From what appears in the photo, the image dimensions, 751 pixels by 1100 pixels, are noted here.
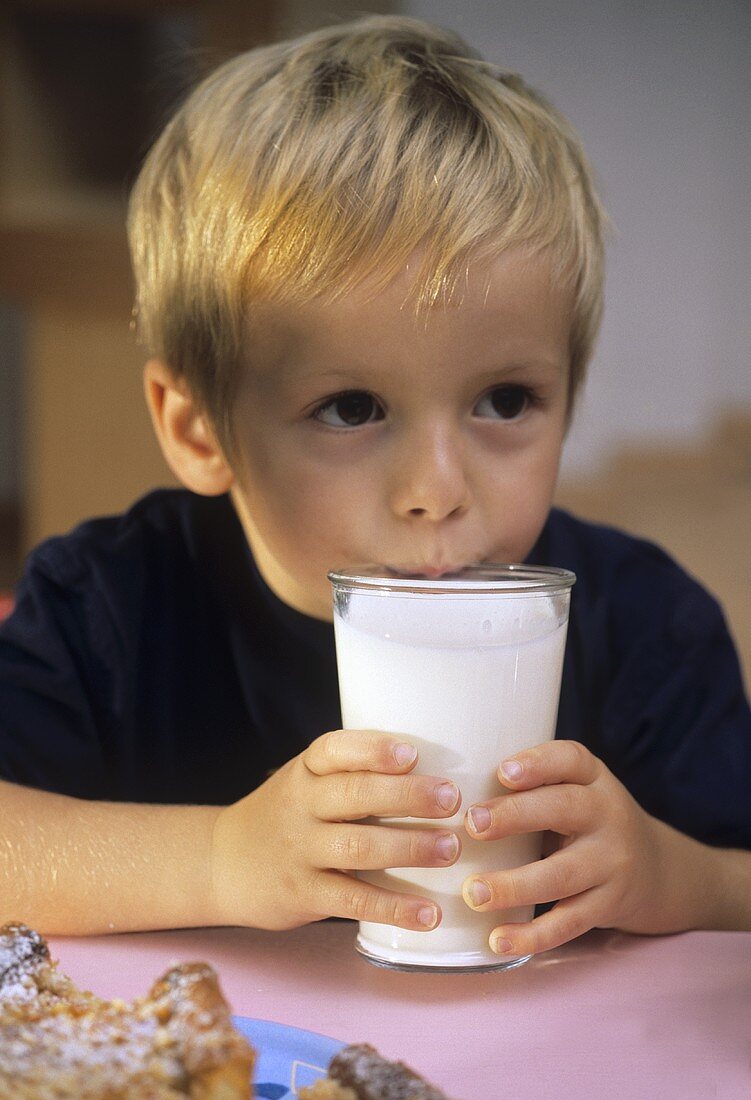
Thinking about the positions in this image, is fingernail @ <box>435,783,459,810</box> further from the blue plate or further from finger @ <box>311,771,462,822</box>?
the blue plate

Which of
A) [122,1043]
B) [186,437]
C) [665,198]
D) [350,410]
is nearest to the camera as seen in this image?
[122,1043]

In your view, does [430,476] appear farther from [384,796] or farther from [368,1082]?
[368,1082]

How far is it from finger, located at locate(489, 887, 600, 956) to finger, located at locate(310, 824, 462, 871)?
43mm

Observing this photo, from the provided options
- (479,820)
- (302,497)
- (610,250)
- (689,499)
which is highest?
(610,250)

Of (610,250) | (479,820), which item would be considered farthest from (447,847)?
(610,250)

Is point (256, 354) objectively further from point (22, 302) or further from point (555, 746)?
point (22, 302)

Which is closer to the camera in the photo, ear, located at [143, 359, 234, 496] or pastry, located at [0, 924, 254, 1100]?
pastry, located at [0, 924, 254, 1100]

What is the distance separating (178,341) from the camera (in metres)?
0.84

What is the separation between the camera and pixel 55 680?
813 millimetres

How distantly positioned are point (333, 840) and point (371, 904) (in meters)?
0.03

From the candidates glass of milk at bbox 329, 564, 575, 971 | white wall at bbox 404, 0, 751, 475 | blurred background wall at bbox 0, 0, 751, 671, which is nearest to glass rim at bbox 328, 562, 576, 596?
Answer: glass of milk at bbox 329, 564, 575, 971

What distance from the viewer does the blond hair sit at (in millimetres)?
700

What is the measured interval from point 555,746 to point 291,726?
369 millimetres

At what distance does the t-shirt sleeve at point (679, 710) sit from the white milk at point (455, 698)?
307 millimetres
